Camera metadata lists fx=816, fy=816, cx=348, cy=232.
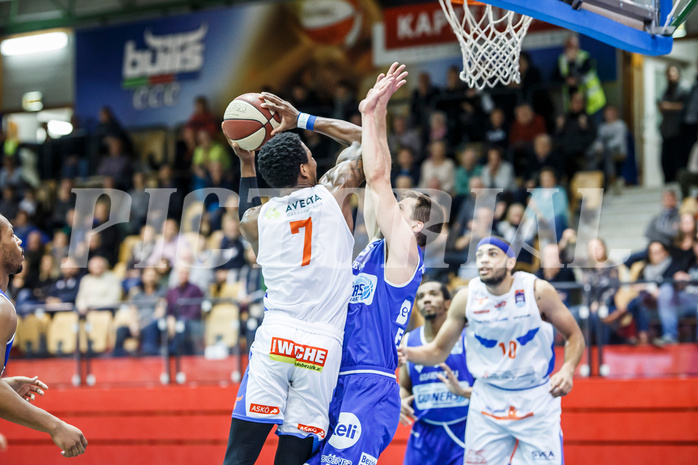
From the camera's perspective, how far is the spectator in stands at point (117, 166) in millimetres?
13961

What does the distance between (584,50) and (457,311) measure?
8259 mm

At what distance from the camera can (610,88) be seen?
A: 1305 cm

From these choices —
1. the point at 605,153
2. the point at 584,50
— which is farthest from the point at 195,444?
the point at 584,50

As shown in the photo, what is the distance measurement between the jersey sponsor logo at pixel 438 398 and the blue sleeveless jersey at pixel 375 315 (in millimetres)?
1933

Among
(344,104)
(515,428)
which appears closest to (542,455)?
(515,428)

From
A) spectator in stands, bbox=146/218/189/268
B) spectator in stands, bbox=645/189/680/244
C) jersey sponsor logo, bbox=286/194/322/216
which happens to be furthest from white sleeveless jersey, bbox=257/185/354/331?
spectator in stands, bbox=146/218/189/268

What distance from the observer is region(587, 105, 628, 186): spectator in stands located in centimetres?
1114

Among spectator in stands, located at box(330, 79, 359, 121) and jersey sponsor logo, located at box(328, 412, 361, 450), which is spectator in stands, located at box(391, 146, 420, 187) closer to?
spectator in stands, located at box(330, 79, 359, 121)

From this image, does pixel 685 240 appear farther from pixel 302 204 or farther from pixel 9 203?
pixel 9 203

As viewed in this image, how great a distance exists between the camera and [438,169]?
36.6ft

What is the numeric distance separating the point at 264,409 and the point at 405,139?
8.47 m

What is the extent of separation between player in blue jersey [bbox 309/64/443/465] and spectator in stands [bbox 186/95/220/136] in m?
10.3

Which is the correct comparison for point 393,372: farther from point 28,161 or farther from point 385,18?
point 28,161

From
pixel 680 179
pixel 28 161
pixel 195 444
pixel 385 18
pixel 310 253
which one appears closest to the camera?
pixel 310 253
